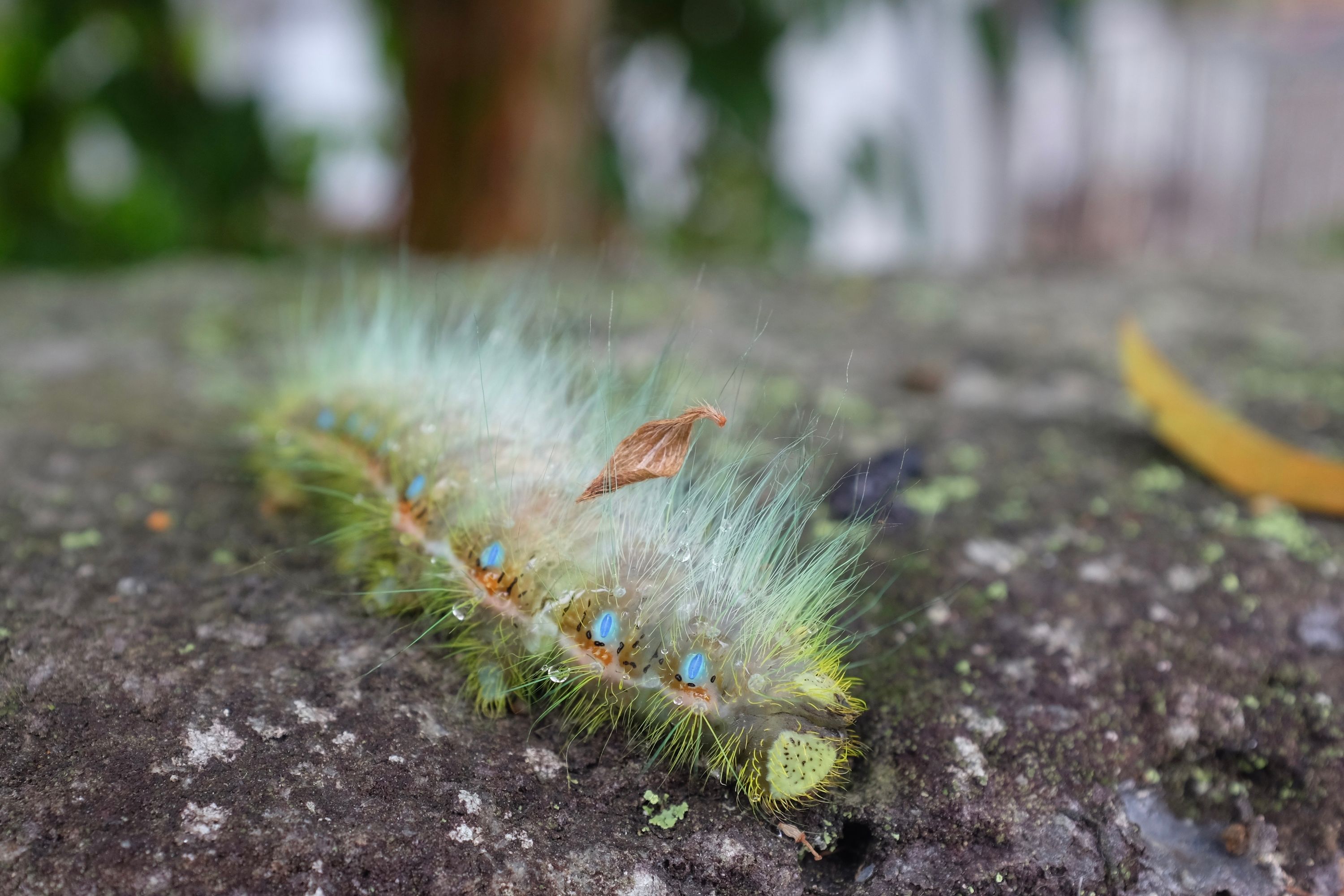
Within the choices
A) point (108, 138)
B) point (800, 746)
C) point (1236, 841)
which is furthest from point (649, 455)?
point (108, 138)

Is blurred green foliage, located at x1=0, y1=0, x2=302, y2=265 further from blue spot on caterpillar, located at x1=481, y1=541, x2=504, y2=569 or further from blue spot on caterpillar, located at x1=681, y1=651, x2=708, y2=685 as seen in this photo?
blue spot on caterpillar, located at x1=681, y1=651, x2=708, y2=685

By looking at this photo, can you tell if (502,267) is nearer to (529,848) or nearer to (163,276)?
(163,276)

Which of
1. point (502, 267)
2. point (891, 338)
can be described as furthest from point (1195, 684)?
point (502, 267)

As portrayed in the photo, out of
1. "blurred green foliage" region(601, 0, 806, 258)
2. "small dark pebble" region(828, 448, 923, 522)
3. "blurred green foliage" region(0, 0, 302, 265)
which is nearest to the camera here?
"small dark pebble" region(828, 448, 923, 522)

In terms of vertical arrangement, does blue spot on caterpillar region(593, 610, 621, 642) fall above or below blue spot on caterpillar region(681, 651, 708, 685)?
above

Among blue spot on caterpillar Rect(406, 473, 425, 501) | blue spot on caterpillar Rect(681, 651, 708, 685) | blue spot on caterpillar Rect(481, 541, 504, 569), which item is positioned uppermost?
blue spot on caterpillar Rect(406, 473, 425, 501)

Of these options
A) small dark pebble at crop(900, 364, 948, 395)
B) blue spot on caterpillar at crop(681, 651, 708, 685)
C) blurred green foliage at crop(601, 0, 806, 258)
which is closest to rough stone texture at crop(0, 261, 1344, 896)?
blue spot on caterpillar at crop(681, 651, 708, 685)
